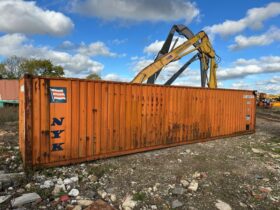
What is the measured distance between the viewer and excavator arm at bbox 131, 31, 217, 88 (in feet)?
30.4

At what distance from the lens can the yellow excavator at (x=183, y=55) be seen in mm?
9336

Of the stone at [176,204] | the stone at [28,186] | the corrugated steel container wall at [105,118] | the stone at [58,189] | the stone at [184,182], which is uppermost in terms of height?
the corrugated steel container wall at [105,118]

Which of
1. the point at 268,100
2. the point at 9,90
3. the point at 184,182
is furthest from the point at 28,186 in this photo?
the point at 268,100

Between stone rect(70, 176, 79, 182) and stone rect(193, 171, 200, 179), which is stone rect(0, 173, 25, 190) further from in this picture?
stone rect(193, 171, 200, 179)

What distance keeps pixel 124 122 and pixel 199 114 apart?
132 inches

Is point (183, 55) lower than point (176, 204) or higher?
higher

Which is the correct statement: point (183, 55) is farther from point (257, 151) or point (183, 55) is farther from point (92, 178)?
point (92, 178)

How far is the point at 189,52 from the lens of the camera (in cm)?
1023

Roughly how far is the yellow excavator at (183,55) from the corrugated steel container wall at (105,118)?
5.63ft

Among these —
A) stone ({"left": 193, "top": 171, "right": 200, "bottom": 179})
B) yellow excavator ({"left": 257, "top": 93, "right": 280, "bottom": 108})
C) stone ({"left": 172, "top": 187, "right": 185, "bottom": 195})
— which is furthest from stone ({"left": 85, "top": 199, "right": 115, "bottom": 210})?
yellow excavator ({"left": 257, "top": 93, "right": 280, "bottom": 108})

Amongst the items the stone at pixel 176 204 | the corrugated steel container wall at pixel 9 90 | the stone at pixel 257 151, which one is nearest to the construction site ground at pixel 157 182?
the stone at pixel 176 204

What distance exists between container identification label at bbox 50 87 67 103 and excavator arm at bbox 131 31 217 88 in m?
3.73

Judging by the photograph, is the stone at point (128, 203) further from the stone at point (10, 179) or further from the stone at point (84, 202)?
the stone at point (10, 179)

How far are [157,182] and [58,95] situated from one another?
308cm
